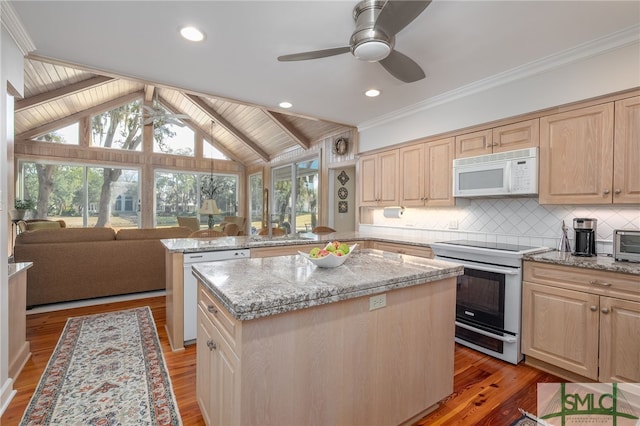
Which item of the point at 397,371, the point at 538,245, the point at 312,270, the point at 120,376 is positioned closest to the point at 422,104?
the point at 538,245

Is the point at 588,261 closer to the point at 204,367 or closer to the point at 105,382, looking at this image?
the point at 204,367

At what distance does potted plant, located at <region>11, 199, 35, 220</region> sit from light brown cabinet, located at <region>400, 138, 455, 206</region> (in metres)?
7.33

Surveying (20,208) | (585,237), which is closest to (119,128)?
(20,208)

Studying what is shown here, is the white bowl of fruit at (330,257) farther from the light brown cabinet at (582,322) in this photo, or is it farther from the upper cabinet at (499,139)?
the upper cabinet at (499,139)

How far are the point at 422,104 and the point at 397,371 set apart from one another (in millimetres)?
3100

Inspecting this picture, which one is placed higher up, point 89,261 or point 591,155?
point 591,155

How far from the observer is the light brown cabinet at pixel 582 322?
6.35ft

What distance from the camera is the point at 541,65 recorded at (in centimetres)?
264

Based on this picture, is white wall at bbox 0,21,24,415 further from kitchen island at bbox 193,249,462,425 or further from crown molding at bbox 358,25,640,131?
crown molding at bbox 358,25,640,131

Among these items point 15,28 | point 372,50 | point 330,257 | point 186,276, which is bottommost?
point 186,276

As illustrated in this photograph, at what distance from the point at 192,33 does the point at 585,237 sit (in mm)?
3459

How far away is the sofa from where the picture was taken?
361 cm

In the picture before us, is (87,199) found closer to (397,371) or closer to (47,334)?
(47,334)

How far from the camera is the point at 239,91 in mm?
3396
